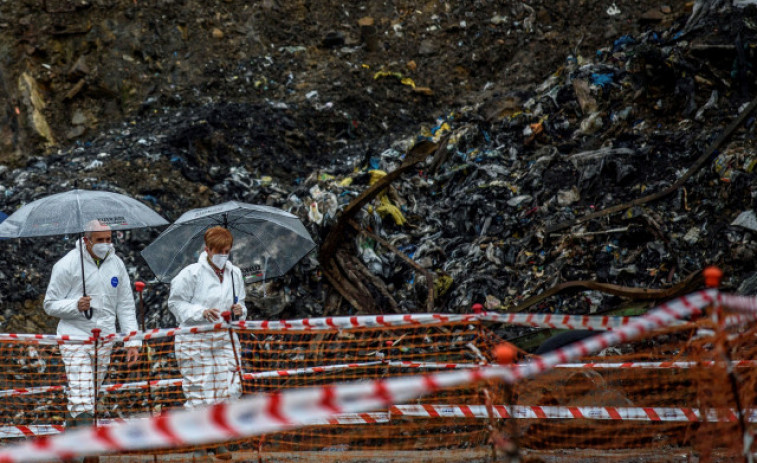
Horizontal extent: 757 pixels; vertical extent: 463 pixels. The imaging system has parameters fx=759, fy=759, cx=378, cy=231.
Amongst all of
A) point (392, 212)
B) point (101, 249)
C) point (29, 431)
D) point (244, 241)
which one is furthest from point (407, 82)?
point (29, 431)

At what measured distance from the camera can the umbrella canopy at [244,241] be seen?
685 cm

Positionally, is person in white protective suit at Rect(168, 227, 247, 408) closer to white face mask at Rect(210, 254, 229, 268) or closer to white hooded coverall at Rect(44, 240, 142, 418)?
white face mask at Rect(210, 254, 229, 268)

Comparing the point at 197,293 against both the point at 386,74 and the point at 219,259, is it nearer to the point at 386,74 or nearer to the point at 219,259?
the point at 219,259

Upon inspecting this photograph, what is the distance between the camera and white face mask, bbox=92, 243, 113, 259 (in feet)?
19.3

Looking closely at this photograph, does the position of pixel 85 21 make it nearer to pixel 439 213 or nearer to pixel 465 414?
pixel 439 213

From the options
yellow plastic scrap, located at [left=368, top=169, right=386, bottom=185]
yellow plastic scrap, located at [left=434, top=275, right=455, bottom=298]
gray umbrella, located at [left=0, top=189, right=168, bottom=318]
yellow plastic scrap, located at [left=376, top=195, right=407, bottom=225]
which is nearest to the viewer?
gray umbrella, located at [left=0, top=189, right=168, bottom=318]

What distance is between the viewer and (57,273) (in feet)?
19.3

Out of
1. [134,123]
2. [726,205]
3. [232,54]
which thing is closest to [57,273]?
[726,205]

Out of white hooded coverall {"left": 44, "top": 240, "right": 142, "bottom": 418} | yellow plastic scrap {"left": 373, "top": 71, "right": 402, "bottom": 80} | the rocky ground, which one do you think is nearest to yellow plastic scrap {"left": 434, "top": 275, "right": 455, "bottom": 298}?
the rocky ground

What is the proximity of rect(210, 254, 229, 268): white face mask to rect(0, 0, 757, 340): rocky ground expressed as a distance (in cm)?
331

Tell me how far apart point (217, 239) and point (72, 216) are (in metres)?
1.36

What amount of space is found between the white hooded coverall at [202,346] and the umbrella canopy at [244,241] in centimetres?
105

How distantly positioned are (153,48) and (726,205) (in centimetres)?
1190

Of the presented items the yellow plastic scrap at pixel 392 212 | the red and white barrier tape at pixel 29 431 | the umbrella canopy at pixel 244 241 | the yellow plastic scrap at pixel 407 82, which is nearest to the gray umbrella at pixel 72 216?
the umbrella canopy at pixel 244 241
